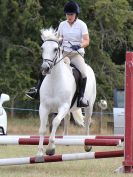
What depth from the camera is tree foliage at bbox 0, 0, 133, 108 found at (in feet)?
110

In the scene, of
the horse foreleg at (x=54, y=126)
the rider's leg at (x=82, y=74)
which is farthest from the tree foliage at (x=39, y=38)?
the horse foreleg at (x=54, y=126)

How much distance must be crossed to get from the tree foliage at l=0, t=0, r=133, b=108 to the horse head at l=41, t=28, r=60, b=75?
21654 millimetres

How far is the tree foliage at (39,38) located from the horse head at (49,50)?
21.7 m

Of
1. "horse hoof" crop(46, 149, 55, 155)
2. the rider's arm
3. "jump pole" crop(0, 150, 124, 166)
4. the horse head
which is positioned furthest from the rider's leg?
"jump pole" crop(0, 150, 124, 166)

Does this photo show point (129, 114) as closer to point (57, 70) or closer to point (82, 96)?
point (57, 70)

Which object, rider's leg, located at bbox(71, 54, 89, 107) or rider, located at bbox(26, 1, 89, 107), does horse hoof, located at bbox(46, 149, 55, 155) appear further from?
rider's leg, located at bbox(71, 54, 89, 107)

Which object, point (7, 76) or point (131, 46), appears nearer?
point (7, 76)

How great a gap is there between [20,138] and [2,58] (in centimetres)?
2376

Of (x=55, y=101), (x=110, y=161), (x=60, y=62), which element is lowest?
(x=110, y=161)

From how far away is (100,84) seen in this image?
35062 millimetres

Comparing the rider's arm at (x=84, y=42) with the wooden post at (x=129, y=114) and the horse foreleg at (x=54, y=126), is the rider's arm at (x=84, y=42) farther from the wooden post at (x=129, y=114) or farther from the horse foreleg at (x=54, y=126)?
Answer: the wooden post at (x=129, y=114)

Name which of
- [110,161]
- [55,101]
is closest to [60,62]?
[55,101]

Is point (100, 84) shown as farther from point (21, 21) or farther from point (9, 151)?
point (9, 151)

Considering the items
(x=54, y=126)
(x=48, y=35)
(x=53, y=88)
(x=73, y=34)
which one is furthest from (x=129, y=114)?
(x=73, y=34)
